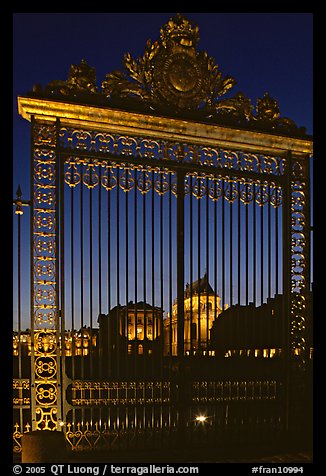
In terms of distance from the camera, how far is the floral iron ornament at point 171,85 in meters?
7.47

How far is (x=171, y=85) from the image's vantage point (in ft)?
26.0

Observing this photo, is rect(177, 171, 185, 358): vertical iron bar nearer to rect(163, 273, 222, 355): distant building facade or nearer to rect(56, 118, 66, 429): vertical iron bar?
rect(163, 273, 222, 355): distant building facade

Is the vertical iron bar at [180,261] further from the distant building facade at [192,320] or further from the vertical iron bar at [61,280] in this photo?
the vertical iron bar at [61,280]

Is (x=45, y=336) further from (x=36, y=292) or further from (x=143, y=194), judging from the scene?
(x=143, y=194)

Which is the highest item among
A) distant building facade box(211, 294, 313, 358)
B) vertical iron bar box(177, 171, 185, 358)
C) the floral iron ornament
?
the floral iron ornament

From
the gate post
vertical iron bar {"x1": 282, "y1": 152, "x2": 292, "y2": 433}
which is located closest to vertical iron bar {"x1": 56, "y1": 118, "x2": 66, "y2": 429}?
the gate post

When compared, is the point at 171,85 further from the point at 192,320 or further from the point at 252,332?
the point at 252,332

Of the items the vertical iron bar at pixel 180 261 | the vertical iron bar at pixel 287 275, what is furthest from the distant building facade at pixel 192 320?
the vertical iron bar at pixel 287 275

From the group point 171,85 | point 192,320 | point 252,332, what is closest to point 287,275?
point 252,332

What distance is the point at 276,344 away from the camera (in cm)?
845

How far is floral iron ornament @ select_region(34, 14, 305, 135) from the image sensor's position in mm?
7473

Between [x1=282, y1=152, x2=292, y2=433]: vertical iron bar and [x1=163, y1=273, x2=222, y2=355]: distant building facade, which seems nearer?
[x1=163, y1=273, x2=222, y2=355]: distant building facade

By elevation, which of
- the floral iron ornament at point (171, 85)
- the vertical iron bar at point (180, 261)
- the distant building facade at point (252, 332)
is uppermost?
the floral iron ornament at point (171, 85)

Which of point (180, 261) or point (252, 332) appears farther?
point (252, 332)
